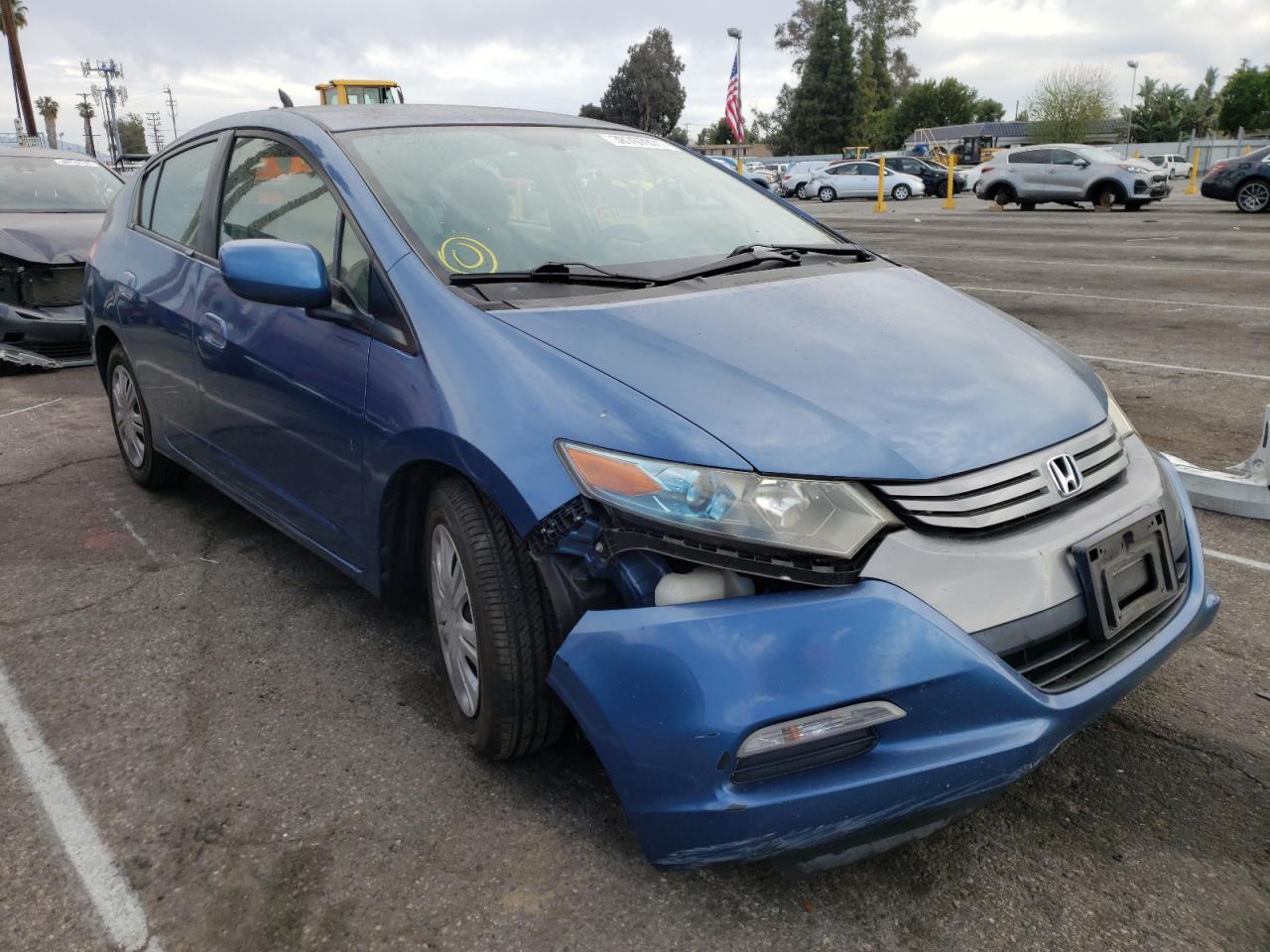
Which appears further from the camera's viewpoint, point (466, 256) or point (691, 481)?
point (466, 256)

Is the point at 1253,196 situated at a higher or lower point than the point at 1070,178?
lower

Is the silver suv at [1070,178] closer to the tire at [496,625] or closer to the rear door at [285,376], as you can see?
the rear door at [285,376]

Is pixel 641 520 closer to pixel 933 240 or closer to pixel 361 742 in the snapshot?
pixel 361 742

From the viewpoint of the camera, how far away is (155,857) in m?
2.32

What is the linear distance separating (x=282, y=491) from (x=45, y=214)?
6.45 metres

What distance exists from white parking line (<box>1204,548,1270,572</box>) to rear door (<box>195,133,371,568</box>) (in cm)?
305

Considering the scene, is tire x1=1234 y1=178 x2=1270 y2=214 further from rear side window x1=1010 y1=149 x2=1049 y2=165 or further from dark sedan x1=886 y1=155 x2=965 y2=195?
dark sedan x1=886 y1=155 x2=965 y2=195

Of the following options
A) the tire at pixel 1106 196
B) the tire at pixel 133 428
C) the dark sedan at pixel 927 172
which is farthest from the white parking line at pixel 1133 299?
the dark sedan at pixel 927 172

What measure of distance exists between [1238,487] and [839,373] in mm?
2810

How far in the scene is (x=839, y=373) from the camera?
7.64 feet

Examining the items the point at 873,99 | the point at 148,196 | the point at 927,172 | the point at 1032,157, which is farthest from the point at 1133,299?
the point at 873,99

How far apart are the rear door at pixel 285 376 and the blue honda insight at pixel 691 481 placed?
0.05ft

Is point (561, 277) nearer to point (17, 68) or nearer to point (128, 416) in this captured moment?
point (128, 416)

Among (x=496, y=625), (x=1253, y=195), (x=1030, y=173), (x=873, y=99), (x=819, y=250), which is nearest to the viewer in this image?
(x=496, y=625)
